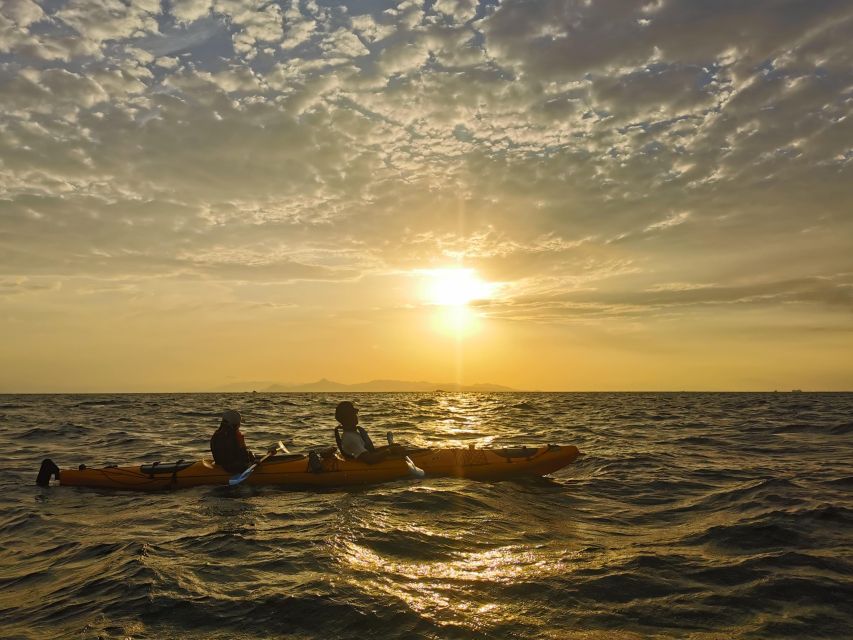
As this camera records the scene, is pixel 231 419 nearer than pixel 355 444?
Yes

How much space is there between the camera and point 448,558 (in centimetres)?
723

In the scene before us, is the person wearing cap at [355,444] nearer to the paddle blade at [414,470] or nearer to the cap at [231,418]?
the paddle blade at [414,470]

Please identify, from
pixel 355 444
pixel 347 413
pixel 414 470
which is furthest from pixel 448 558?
pixel 355 444

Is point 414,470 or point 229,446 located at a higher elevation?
point 229,446

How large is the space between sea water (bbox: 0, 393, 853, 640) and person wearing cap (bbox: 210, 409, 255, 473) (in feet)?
1.79

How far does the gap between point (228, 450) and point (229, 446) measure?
91mm

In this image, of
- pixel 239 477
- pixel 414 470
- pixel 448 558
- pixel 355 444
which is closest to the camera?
pixel 448 558

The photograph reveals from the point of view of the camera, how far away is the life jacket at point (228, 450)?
1235 centimetres

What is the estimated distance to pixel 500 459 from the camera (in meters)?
13.1

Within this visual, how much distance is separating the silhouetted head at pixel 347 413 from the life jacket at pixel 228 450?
2.39 meters

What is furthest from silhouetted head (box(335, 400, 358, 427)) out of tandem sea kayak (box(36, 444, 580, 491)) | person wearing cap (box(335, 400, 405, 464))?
tandem sea kayak (box(36, 444, 580, 491))

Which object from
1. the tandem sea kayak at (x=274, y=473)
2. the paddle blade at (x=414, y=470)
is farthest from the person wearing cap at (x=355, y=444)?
the paddle blade at (x=414, y=470)

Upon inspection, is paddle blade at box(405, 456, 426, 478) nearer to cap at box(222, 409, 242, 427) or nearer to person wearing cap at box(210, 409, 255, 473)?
person wearing cap at box(210, 409, 255, 473)

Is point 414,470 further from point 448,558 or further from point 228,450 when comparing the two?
point 448,558
